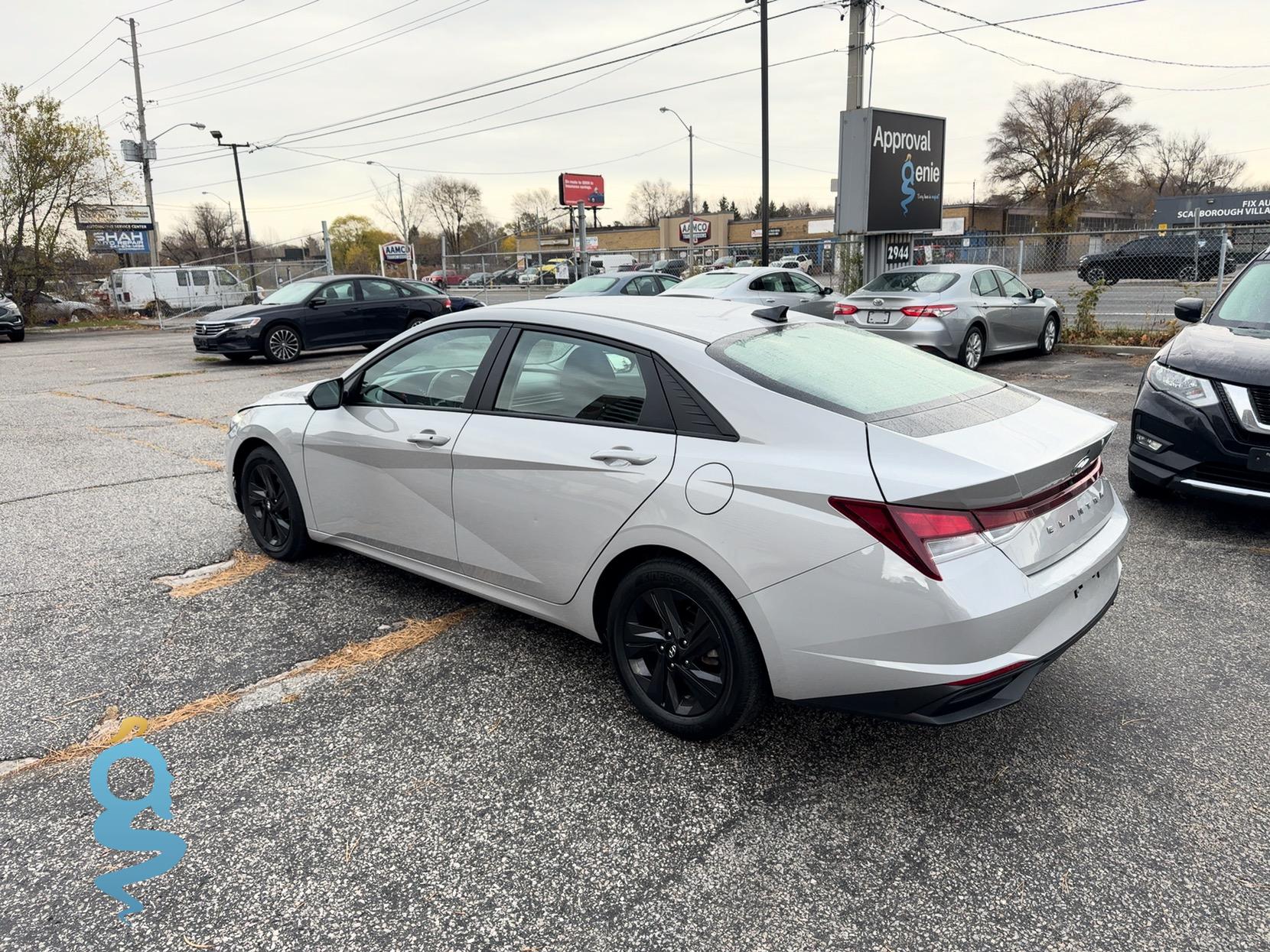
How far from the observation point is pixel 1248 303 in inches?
233

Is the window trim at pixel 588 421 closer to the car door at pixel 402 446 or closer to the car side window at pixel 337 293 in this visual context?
the car door at pixel 402 446

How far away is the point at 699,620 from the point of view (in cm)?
282

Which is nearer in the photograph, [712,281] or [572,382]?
[572,382]

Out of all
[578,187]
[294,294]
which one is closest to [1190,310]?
[294,294]

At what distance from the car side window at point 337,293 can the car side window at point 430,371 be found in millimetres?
12656

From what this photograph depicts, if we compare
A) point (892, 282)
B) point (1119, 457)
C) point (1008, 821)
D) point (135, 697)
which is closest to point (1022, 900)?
point (1008, 821)

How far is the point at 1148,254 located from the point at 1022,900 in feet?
104

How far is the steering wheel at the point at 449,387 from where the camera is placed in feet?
12.2

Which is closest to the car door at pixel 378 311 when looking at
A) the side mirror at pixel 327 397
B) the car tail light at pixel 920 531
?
the side mirror at pixel 327 397

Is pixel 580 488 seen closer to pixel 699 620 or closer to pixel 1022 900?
pixel 699 620

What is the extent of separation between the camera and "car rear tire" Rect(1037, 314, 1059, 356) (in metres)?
13.5

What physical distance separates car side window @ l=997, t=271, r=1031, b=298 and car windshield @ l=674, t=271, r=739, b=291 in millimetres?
4138

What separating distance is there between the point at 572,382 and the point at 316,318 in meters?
13.7

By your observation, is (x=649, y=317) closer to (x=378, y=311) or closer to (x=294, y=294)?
(x=378, y=311)
